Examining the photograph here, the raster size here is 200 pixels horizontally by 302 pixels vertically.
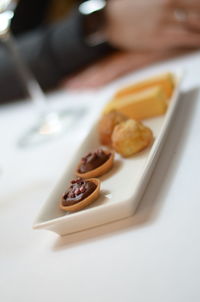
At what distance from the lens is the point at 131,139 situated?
0.59 m

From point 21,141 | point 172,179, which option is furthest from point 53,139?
point 172,179

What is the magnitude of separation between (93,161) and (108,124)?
107mm

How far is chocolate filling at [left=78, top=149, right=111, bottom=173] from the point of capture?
575 millimetres

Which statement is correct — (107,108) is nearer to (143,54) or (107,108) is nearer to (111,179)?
(111,179)

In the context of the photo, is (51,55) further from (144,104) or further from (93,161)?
(93,161)

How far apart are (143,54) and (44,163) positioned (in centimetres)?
53

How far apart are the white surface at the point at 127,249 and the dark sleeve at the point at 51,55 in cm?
63

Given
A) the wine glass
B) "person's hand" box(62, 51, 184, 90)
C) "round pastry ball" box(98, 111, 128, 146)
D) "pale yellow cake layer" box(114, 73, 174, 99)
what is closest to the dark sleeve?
"person's hand" box(62, 51, 184, 90)

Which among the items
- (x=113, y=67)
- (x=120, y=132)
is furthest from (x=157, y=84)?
(x=113, y=67)

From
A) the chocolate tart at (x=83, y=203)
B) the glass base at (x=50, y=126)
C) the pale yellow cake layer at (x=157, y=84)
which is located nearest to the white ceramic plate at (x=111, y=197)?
the chocolate tart at (x=83, y=203)

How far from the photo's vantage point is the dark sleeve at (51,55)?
1.22 meters

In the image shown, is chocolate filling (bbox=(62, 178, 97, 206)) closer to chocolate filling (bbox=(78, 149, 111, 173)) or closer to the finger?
chocolate filling (bbox=(78, 149, 111, 173))

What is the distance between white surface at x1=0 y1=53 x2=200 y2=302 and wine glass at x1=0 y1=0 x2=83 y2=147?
0.28 metres

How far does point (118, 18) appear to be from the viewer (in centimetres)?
115
